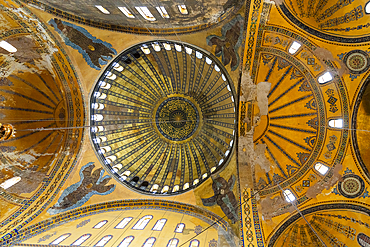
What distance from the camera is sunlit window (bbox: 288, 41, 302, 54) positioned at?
7629 millimetres

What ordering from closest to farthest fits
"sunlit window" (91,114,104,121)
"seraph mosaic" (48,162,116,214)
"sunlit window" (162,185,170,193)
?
"seraph mosaic" (48,162,116,214) → "sunlit window" (91,114,104,121) → "sunlit window" (162,185,170,193)

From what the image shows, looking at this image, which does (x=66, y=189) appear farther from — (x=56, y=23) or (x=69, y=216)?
(x=56, y=23)

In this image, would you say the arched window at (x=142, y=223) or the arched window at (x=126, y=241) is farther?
the arched window at (x=142, y=223)

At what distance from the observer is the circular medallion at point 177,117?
14586 millimetres

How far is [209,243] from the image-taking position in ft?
32.0

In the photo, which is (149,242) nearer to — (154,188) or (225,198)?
(154,188)

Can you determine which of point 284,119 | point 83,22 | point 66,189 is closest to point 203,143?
point 284,119

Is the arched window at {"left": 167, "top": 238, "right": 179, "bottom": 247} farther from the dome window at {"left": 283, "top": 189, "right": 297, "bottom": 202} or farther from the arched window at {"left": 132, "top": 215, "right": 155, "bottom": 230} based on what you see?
the dome window at {"left": 283, "top": 189, "right": 297, "bottom": 202}

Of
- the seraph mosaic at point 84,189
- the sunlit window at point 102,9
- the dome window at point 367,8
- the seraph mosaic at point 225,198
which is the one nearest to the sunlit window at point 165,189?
the seraph mosaic at point 225,198

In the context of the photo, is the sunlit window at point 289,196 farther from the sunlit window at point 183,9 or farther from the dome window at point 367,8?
the sunlit window at point 183,9

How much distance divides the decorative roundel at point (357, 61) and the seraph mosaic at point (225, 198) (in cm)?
694

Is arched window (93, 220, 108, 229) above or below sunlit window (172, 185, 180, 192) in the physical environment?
below

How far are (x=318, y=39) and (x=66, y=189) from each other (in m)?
13.9

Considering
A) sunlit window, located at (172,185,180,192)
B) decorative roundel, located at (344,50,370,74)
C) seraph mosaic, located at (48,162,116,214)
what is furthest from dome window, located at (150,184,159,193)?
decorative roundel, located at (344,50,370,74)
